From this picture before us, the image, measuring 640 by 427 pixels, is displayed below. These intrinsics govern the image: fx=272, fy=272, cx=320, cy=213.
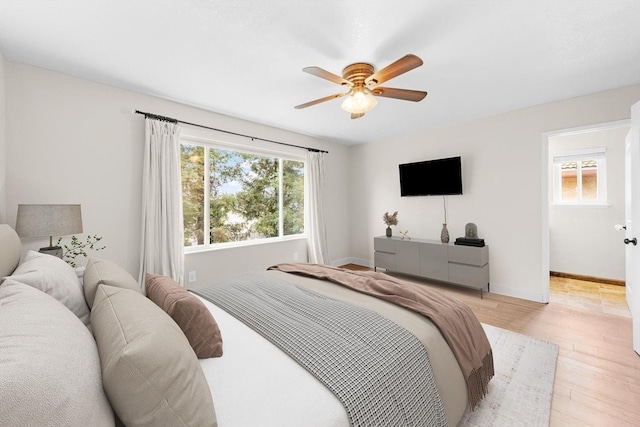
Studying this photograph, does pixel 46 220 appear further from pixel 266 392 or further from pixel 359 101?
pixel 359 101

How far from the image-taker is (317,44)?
2152mm

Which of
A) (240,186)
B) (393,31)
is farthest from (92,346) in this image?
(240,186)

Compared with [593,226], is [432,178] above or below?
above

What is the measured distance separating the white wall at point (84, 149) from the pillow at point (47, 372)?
242 centimetres

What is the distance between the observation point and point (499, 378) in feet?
6.57

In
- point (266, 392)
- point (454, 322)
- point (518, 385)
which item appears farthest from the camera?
point (518, 385)

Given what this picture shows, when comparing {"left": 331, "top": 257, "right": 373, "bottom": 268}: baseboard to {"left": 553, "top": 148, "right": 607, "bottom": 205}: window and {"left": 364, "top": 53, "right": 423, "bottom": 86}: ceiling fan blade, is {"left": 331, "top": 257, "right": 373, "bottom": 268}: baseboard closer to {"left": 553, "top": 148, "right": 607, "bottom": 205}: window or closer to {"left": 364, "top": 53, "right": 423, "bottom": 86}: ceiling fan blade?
{"left": 553, "top": 148, "right": 607, "bottom": 205}: window

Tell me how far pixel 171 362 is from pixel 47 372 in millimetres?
268

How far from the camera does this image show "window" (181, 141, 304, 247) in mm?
3658

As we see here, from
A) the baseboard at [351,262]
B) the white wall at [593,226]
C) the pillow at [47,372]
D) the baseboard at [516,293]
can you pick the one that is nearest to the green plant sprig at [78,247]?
the pillow at [47,372]

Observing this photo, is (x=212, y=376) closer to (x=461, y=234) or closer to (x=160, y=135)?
(x=160, y=135)

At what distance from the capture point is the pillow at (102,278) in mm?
1293

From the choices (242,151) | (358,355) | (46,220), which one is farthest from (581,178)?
(46,220)

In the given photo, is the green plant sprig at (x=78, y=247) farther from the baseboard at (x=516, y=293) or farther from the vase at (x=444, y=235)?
the baseboard at (x=516, y=293)
